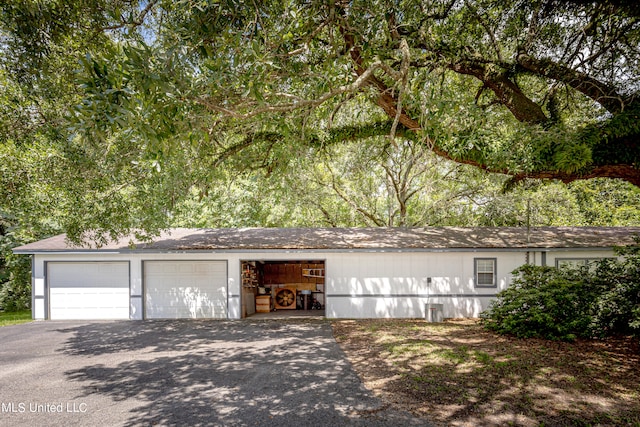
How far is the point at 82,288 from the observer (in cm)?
1196

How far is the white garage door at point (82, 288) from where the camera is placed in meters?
12.0

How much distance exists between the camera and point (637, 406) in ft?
15.2

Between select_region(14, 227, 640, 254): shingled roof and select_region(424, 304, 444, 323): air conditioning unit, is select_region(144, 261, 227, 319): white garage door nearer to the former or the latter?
select_region(14, 227, 640, 254): shingled roof

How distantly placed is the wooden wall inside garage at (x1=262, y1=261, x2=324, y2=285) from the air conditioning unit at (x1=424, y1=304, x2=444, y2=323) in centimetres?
562

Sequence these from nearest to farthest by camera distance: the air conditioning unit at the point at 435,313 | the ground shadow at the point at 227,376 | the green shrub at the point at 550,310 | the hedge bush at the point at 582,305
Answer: the ground shadow at the point at 227,376 → the hedge bush at the point at 582,305 → the green shrub at the point at 550,310 → the air conditioning unit at the point at 435,313

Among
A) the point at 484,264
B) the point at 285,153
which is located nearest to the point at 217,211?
the point at 285,153

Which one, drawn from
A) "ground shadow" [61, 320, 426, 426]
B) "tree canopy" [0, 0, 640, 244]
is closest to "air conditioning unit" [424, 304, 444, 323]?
A: "ground shadow" [61, 320, 426, 426]

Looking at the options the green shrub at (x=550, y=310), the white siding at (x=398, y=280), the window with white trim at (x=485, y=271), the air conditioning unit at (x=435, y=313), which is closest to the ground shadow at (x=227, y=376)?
the white siding at (x=398, y=280)

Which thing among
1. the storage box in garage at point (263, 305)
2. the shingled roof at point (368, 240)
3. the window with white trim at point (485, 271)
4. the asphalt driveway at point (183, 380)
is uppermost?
the shingled roof at point (368, 240)

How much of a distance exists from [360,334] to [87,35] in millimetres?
8261

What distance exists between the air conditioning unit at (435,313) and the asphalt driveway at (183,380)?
3.68m

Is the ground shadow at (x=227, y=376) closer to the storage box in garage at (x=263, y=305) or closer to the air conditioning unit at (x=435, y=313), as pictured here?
the air conditioning unit at (x=435, y=313)

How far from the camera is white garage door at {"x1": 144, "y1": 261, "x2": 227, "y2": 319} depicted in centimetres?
1191

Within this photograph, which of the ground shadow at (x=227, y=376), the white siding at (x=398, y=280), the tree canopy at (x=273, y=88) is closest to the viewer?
the tree canopy at (x=273, y=88)
